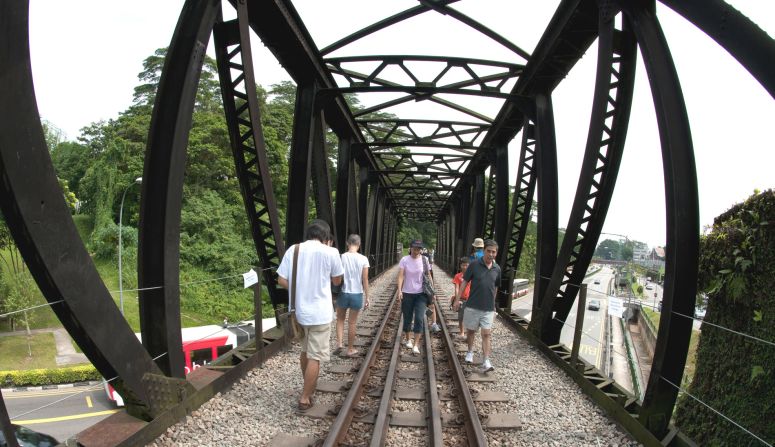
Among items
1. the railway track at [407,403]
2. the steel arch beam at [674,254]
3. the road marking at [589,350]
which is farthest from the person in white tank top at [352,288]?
the road marking at [589,350]

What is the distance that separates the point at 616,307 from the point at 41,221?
5099mm

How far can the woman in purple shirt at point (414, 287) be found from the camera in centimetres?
719

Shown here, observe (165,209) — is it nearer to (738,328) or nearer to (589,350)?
(738,328)

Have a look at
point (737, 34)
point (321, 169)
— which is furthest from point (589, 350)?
point (737, 34)

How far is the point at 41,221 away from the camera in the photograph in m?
2.56

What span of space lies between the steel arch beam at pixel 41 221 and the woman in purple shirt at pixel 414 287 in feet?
15.0

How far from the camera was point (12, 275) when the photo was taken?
27.5m

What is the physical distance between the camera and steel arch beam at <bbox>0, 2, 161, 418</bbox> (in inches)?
92.5

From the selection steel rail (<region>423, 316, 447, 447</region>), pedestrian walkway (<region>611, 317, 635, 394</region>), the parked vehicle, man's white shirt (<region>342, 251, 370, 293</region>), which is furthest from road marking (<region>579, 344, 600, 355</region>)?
the parked vehicle

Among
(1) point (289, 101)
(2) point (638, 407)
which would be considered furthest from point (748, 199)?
(1) point (289, 101)

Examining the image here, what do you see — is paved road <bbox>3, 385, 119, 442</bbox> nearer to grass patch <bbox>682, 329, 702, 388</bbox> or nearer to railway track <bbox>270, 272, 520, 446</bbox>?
railway track <bbox>270, 272, 520, 446</bbox>

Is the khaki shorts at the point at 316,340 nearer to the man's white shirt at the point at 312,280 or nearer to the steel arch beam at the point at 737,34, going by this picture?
the man's white shirt at the point at 312,280

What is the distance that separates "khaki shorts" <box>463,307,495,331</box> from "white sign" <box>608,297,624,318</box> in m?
1.51

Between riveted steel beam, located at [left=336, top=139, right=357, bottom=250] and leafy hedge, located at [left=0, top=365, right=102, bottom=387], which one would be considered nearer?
riveted steel beam, located at [left=336, top=139, right=357, bottom=250]
